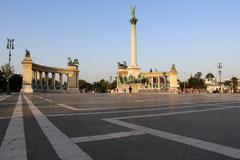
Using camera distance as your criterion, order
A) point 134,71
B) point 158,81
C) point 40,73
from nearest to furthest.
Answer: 1. point 134,71
2. point 40,73
3. point 158,81

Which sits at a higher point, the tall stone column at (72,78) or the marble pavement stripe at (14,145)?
the tall stone column at (72,78)

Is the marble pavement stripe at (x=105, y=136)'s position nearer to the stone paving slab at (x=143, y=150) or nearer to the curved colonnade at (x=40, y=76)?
the stone paving slab at (x=143, y=150)

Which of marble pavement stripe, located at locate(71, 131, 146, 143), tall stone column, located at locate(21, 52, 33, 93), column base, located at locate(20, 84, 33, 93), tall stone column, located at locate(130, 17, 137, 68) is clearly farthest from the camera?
tall stone column, located at locate(21, 52, 33, 93)

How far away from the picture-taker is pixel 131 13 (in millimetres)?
79688

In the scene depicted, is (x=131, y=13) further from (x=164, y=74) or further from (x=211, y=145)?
(x=211, y=145)

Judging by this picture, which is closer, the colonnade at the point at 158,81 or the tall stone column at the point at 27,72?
the tall stone column at the point at 27,72

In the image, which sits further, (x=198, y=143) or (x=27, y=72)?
(x=27, y=72)

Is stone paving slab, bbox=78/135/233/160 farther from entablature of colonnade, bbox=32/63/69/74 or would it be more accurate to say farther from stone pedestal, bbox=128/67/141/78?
entablature of colonnade, bbox=32/63/69/74

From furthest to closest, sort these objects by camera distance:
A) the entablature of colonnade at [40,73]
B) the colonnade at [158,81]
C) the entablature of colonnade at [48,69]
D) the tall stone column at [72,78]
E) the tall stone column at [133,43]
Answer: the colonnade at [158,81] < the tall stone column at [72,78] < the entablature of colonnade at [48,69] < the entablature of colonnade at [40,73] < the tall stone column at [133,43]

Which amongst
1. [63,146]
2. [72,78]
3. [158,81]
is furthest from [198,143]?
[158,81]

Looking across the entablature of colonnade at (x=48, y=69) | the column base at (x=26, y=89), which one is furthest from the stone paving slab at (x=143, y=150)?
the entablature of colonnade at (x=48, y=69)

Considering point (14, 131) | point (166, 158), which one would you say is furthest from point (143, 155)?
point (14, 131)

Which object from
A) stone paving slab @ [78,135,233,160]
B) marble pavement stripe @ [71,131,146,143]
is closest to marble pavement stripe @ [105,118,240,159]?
stone paving slab @ [78,135,233,160]

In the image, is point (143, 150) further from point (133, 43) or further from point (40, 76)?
point (40, 76)
